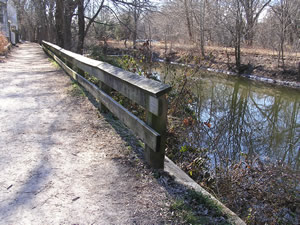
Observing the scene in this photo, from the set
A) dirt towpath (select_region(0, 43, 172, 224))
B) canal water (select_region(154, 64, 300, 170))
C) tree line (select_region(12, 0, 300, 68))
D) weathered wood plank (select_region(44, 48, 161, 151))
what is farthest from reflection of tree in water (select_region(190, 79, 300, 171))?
tree line (select_region(12, 0, 300, 68))

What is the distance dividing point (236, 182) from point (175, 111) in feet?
11.9

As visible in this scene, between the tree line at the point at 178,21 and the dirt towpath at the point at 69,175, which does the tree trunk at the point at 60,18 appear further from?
the dirt towpath at the point at 69,175

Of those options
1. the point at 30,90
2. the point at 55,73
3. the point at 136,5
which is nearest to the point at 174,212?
the point at 30,90

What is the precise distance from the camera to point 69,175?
10.7 ft

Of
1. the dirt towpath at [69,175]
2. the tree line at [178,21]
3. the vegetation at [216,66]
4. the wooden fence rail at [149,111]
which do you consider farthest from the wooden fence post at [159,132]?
the tree line at [178,21]

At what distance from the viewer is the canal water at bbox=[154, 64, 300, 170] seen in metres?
6.12

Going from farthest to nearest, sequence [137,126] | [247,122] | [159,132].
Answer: [247,122] → [137,126] → [159,132]

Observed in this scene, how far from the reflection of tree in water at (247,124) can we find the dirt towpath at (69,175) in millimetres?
2039

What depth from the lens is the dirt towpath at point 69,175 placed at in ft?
8.52

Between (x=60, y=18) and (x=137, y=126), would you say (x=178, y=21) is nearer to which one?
(x=60, y=18)

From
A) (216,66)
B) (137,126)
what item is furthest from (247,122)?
(216,66)

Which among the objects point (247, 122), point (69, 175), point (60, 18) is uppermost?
point (60, 18)

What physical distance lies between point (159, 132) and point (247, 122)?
6785 millimetres

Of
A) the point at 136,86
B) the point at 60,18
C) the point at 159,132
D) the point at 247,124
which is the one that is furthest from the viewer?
the point at 60,18
